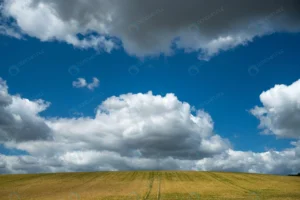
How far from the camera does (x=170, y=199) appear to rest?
138 ft

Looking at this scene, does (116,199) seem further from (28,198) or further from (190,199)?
(28,198)

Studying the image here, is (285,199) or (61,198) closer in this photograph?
(285,199)

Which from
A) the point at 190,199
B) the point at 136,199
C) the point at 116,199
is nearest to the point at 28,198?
the point at 116,199

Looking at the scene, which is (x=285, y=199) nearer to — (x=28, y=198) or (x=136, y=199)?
(x=136, y=199)

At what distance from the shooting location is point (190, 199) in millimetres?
41875

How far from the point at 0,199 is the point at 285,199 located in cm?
4496

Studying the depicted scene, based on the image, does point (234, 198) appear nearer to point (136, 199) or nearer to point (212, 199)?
point (212, 199)

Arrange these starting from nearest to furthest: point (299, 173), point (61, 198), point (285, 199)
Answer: point (285, 199), point (61, 198), point (299, 173)

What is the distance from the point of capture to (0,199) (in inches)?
1836

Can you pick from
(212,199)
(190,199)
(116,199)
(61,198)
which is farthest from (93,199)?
(212,199)

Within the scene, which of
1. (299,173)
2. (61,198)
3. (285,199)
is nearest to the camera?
(285,199)

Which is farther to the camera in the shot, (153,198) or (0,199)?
(0,199)

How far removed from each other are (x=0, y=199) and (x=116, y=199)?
20.0m

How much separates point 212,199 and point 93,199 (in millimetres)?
17953
